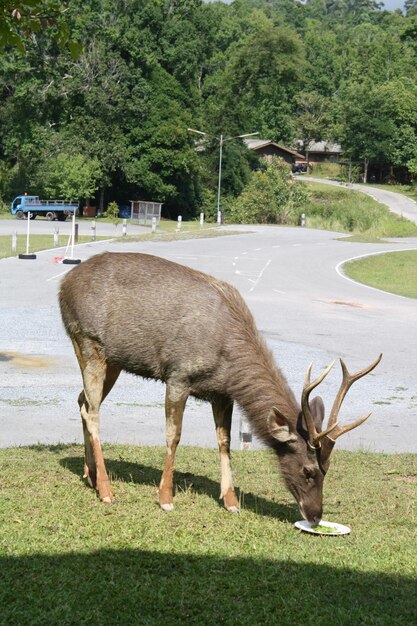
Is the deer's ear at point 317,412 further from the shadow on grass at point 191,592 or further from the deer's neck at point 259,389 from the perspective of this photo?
the shadow on grass at point 191,592

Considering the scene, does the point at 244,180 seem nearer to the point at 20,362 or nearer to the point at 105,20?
the point at 105,20

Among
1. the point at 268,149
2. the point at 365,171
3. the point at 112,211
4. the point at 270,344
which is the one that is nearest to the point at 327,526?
the point at 270,344

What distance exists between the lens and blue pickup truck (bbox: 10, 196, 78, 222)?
6831 centimetres

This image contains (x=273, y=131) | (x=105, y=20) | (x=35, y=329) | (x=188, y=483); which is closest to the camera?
(x=188, y=483)

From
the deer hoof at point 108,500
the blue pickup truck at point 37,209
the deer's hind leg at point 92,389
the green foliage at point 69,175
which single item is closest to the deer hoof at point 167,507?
the deer hoof at point 108,500

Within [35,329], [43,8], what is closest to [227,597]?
[43,8]

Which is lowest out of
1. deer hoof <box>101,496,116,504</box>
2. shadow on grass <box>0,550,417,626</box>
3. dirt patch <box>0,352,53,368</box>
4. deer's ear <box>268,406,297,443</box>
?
dirt patch <box>0,352,53,368</box>

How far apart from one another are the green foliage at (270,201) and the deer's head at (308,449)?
65936mm

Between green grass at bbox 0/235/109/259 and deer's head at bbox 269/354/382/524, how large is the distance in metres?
30.6

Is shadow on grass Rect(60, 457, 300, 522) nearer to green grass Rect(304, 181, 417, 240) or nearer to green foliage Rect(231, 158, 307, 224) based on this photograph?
green grass Rect(304, 181, 417, 240)

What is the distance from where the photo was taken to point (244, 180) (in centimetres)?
8569

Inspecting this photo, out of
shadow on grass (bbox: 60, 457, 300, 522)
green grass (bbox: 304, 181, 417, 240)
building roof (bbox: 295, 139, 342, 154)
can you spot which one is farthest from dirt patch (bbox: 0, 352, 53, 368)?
building roof (bbox: 295, 139, 342, 154)

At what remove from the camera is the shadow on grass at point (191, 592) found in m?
5.57

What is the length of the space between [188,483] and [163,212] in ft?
233
